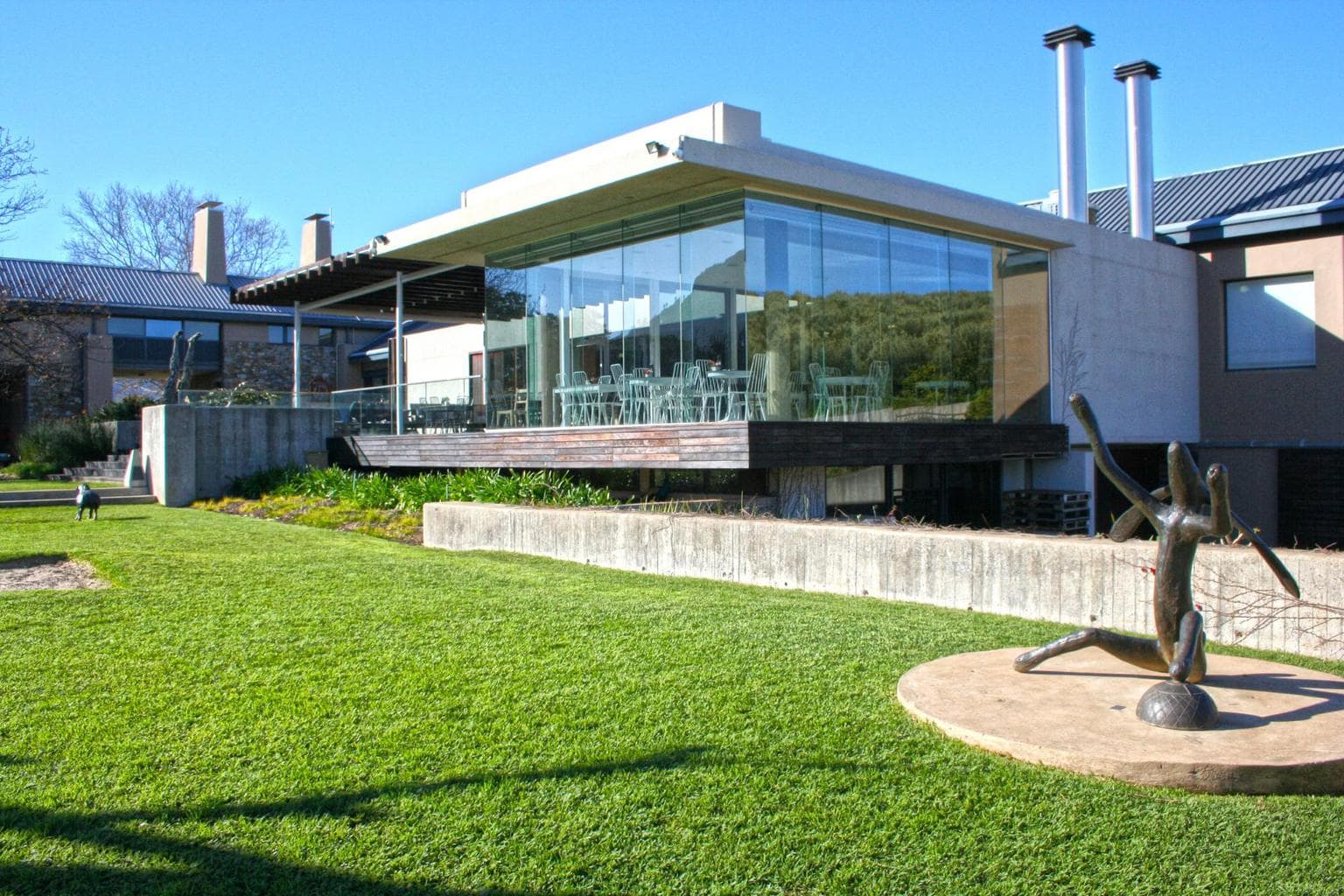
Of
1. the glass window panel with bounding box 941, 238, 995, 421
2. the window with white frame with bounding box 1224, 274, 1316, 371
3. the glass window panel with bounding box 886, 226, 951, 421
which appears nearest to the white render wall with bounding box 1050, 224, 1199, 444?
the window with white frame with bounding box 1224, 274, 1316, 371

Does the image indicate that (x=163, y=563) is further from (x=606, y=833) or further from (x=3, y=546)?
(x=606, y=833)

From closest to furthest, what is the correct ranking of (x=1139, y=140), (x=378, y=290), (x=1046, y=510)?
1. (x=1046, y=510)
2. (x=1139, y=140)
3. (x=378, y=290)

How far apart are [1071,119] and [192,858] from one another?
1943cm

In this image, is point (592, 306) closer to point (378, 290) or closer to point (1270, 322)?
point (378, 290)

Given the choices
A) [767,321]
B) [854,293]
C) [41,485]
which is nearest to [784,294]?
[767,321]

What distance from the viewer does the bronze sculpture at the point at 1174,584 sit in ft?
15.3

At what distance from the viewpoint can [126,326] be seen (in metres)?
37.2

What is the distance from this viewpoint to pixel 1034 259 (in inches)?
691

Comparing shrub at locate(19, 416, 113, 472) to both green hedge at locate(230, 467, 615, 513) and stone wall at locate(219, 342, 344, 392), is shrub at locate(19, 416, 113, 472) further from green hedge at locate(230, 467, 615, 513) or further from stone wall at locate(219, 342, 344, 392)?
stone wall at locate(219, 342, 344, 392)

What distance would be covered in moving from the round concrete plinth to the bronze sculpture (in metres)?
0.12

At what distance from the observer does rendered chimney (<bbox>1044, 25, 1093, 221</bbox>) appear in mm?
19188

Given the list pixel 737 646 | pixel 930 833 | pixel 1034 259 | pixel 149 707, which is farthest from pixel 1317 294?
pixel 149 707

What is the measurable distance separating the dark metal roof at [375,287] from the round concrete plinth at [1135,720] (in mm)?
15704

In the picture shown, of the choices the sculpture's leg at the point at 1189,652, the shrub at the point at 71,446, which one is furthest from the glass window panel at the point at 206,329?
the sculpture's leg at the point at 1189,652
